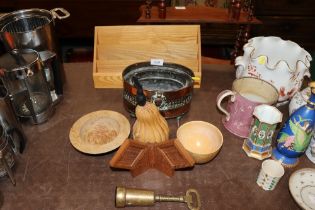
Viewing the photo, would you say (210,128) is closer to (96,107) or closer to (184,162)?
(184,162)

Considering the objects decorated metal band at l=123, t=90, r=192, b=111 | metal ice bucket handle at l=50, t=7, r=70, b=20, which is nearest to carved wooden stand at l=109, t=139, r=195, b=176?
decorated metal band at l=123, t=90, r=192, b=111

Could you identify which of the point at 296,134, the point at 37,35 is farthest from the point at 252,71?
the point at 37,35

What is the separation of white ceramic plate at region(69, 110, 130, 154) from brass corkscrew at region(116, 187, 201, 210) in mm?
147

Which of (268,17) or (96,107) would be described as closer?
(96,107)

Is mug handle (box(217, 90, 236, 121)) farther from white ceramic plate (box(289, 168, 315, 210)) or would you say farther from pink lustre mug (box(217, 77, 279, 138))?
white ceramic plate (box(289, 168, 315, 210))

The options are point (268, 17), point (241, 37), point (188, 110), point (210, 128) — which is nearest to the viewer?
point (210, 128)

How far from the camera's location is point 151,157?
0.78 m

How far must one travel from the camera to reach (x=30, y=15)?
3.29 feet

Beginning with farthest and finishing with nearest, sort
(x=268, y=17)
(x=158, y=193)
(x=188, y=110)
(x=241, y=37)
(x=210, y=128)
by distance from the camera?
(x=268, y=17), (x=241, y=37), (x=188, y=110), (x=210, y=128), (x=158, y=193)

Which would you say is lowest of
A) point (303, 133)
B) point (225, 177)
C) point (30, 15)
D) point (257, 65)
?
point (225, 177)

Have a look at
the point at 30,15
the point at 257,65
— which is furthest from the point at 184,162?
the point at 30,15

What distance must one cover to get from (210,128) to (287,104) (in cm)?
34

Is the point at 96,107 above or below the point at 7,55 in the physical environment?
below

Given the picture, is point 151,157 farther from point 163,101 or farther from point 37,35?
point 37,35
